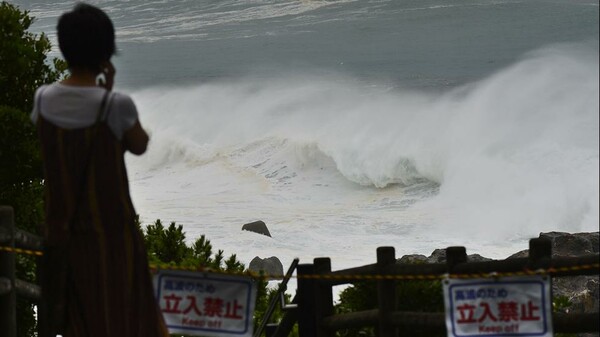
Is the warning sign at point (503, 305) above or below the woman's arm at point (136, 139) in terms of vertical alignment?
below

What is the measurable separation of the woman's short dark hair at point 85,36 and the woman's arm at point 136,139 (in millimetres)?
214

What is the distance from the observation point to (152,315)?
4.23m

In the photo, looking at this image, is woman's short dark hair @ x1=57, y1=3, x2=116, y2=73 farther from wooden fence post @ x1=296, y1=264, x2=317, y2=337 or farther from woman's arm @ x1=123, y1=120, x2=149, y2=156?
wooden fence post @ x1=296, y1=264, x2=317, y2=337

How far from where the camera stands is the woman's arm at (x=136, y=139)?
13.1 feet

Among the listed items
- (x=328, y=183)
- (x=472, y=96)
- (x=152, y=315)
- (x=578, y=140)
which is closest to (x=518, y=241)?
(x=578, y=140)

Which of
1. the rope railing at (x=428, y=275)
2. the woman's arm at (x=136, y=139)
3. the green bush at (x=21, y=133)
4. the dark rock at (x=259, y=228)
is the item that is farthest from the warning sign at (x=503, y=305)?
the dark rock at (x=259, y=228)

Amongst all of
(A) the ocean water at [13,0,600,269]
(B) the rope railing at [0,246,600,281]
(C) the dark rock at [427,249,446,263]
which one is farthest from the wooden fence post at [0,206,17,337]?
(A) the ocean water at [13,0,600,269]

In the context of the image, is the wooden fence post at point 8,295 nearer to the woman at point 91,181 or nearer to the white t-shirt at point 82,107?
the woman at point 91,181

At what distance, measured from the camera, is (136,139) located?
399cm

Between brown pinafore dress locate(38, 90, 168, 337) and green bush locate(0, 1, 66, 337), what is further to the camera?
green bush locate(0, 1, 66, 337)

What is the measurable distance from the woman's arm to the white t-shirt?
13mm

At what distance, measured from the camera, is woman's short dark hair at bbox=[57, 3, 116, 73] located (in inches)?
158

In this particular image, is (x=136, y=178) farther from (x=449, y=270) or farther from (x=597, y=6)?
(x=449, y=270)

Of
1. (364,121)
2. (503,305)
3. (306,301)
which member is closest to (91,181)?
(503,305)
